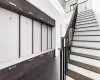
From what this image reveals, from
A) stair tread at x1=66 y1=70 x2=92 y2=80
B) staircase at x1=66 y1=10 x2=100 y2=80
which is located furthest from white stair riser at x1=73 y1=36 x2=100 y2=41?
stair tread at x1=66 y1=70 x2=92 y2=80

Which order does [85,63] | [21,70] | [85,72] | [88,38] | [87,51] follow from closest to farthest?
[85,72], [85,63], [87,51], [21,70], [88,38]

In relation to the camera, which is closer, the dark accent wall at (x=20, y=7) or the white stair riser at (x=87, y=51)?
the dark accent wall at (x=20, y=7)

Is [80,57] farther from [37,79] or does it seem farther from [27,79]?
[27,79]

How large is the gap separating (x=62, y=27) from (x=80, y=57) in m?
6.70

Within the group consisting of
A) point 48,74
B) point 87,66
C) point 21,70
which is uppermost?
point 87,66

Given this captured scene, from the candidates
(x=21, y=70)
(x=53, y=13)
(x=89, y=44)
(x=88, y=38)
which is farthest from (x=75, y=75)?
(x=53, y=13)

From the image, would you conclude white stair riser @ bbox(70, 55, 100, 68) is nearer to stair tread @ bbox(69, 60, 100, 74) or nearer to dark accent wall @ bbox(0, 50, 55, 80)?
stair tread @ bbox(69, 60, 100, 74)

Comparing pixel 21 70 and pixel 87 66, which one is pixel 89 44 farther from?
pixel 21 70

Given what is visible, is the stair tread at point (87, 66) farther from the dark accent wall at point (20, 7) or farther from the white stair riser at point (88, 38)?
the dark accent wall at point (20, 7)

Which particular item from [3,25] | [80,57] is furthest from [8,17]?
[80,57]

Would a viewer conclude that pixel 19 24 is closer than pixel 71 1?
Yes

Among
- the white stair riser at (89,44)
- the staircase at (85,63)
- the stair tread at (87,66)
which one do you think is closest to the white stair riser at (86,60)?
the staircase at (85,63)

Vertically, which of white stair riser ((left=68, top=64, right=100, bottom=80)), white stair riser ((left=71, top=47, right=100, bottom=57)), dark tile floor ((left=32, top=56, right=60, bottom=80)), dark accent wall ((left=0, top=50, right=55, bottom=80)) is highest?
white stair riser ((left=71, top=47, right=100, bottom=57))

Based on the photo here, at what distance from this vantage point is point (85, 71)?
228cm
